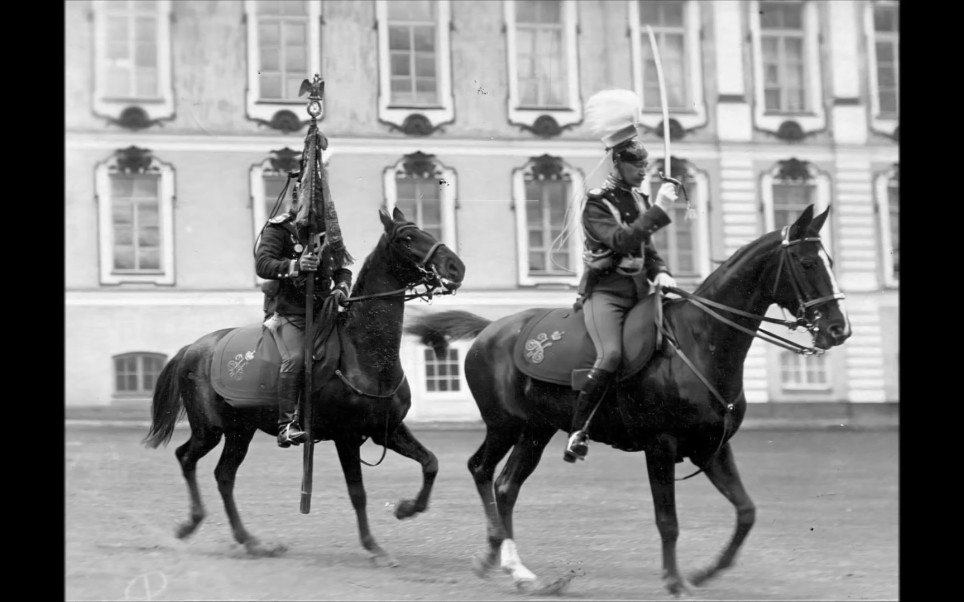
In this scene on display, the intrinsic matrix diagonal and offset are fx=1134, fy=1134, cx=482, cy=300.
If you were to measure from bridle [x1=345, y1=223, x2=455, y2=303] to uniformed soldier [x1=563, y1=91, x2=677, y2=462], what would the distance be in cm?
103

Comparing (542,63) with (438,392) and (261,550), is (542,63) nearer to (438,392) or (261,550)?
(438,392)

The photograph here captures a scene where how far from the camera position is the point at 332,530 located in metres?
8.61

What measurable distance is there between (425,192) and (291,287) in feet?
5.26

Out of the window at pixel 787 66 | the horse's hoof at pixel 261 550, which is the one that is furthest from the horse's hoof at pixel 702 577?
the window at pixel 787 66

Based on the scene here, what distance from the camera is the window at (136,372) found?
913cm

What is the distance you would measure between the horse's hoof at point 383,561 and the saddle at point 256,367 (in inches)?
50.7

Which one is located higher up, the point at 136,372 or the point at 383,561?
the point at 136,372

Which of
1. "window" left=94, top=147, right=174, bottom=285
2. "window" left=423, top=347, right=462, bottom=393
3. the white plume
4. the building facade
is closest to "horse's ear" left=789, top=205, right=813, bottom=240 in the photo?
the white plume

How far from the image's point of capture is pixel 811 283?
7.32 meters

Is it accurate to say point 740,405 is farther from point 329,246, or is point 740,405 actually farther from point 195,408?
point 195,408

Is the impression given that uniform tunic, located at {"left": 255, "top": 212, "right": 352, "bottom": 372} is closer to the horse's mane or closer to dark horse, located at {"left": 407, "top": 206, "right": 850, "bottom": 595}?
dark horse, located at {"left": 407, "top": 206, "right": 850, "bottom": 595}

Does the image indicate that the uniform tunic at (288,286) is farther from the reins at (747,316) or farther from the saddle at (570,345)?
the reins at (747,316)

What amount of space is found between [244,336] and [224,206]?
143 cm

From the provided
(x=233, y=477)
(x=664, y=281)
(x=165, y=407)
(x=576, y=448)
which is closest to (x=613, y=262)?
(x=664, y=281)
